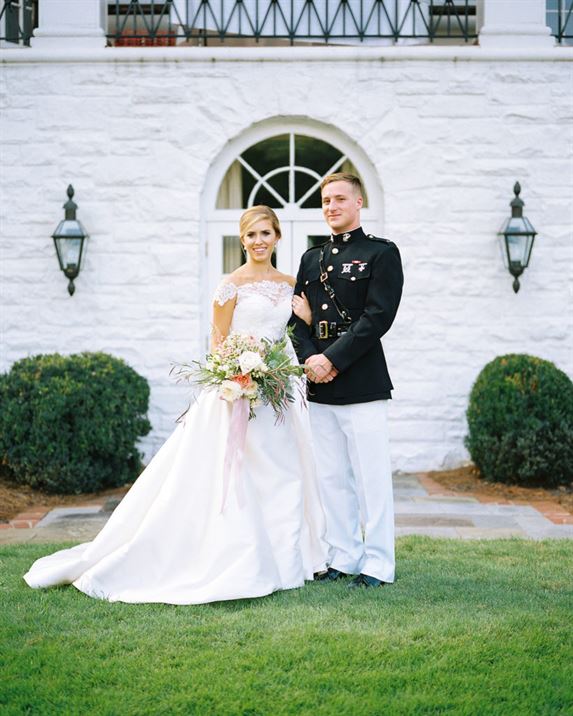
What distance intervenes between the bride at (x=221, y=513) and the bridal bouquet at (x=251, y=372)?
0.42ft

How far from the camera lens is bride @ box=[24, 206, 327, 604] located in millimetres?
4570

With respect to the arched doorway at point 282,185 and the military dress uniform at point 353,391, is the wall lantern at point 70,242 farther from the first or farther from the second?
the military dress uniform at point 353,391

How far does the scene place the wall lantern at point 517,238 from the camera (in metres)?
8.23

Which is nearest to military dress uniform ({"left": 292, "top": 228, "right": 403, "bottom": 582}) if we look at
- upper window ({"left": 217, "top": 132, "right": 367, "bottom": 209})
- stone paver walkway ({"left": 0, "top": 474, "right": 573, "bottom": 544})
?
stone paver walkway ({"left": 0, "top": 474, "right": 573, "bottom": 544})

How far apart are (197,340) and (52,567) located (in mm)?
3920

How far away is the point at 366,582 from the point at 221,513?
0.81 meters

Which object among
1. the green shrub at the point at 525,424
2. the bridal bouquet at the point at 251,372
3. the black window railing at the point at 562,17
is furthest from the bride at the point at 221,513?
the black window railing at the point at 562,17

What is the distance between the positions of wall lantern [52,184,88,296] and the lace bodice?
3647 mm

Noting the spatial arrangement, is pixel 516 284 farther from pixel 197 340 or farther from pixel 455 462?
pixel 197 340

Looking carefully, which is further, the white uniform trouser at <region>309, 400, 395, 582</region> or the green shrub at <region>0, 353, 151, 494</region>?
the green shrub at <region>0, 353, 151, 494</region>

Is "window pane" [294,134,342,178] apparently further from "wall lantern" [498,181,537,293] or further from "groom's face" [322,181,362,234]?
"groom's face" [322,181,362,234]

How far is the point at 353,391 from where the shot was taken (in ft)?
15.6

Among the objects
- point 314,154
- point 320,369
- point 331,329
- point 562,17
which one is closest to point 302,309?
point 331,329

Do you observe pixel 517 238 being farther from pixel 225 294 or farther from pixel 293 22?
pixel 225 294
